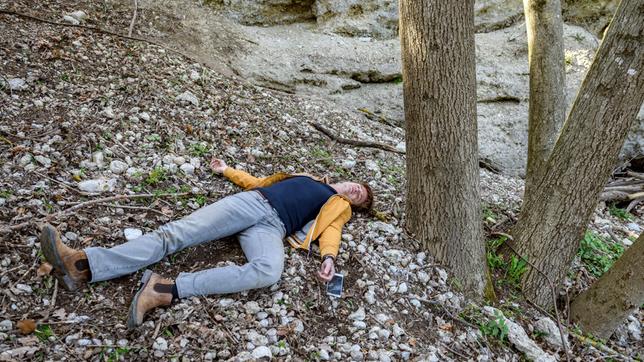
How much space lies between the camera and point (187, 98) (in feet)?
18.5

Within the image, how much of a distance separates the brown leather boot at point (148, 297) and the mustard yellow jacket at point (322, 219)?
3.84 feet

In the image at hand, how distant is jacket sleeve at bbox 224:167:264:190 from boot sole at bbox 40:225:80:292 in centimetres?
174

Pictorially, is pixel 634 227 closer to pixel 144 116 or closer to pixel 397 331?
pixel 397 331

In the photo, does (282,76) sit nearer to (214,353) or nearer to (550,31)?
(550,31)

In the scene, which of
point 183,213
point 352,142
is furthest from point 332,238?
point 352,142

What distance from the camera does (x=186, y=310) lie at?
3467mm

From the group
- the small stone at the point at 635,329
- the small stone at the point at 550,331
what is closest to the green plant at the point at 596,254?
the small stone at the point at 635,329

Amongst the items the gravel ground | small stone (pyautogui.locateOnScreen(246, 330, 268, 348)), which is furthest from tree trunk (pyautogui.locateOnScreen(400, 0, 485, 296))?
small stone (pyautogui.locateOnScreen(246, 330, 268, 348))

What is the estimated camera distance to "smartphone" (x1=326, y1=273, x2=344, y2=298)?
390 centimetres

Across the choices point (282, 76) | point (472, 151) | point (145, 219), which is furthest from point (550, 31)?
point (145, 219)

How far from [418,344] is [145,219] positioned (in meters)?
2.35

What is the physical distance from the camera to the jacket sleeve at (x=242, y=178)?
15.5ft

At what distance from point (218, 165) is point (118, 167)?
2.95 feet

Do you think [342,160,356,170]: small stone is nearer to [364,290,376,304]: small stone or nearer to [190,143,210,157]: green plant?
[190,143,210,157]: green plant
